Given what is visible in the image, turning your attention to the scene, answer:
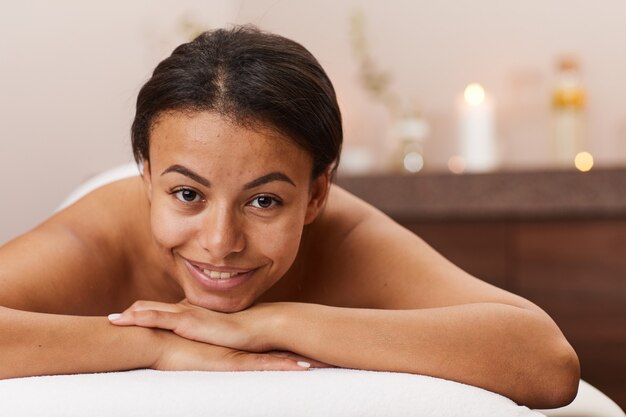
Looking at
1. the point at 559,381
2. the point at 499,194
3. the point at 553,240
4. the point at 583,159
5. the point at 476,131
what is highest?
the point at 476,131

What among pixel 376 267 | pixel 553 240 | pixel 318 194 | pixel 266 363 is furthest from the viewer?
pixel 553 240

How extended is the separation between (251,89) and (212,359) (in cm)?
37

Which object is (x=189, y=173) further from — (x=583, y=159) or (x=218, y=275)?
(x=583, y=159)

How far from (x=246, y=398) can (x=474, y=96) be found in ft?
7.73

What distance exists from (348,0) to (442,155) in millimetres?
688

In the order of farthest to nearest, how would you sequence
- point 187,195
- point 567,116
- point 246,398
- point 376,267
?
point 567,116
point 376,267
point 187,195
point 246,398

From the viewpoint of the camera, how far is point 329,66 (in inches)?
139

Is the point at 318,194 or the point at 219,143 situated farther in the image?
the point at 318,194

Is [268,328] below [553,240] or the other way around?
below

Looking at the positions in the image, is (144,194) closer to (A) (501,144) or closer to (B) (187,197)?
(B) (187,197)

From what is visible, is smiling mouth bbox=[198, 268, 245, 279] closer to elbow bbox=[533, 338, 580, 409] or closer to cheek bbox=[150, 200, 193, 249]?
cheek bbox=[150, 200, 193, 249]

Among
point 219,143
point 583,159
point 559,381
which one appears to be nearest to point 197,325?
point 219,143

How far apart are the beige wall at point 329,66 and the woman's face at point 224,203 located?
5.12 feet

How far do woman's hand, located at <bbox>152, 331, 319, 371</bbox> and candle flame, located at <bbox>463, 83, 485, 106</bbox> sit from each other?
2089 millimetres
